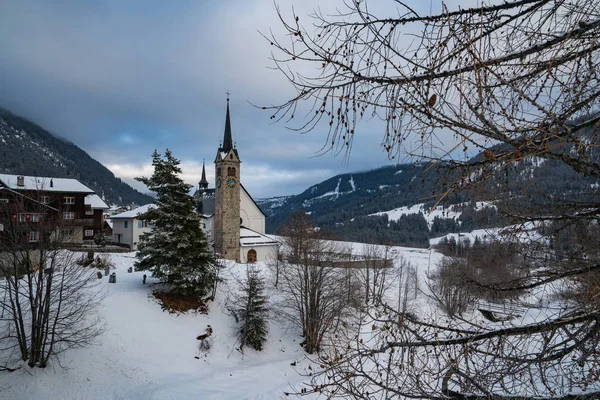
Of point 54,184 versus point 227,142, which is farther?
point 227,142

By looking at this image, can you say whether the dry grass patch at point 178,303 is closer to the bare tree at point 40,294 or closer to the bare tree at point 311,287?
the bare tree at point 40,294

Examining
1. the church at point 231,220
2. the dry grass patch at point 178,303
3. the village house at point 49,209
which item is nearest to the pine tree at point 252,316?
the dry grass patch at point 178,303

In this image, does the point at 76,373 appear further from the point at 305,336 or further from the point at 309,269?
the point at 309,269

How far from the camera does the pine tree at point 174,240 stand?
1817 centimetres

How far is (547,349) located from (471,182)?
136 centimetres

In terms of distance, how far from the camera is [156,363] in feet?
47.5

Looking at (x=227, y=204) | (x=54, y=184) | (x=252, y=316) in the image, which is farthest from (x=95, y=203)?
(x=252, y=316)

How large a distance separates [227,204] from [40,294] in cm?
2270

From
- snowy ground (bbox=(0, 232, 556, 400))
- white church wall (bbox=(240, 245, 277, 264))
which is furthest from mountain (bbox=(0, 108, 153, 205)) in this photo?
snowy ground (bbox=(0, 232, 556, 400))

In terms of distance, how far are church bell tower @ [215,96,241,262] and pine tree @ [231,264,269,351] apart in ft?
47.9

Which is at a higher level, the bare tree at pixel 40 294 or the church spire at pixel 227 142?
the church spire at pixel 227 142

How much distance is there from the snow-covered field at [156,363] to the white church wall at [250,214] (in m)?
24.6

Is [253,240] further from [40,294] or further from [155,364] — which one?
[40,294]

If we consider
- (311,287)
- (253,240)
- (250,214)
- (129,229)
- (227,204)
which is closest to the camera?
(311,287)
